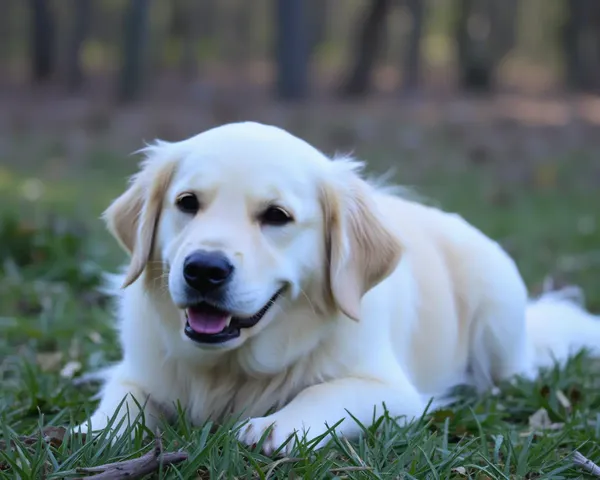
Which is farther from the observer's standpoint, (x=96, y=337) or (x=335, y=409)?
(x=96, y=337)

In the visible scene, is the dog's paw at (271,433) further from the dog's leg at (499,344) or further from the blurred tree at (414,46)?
the blurred tree at (414,46)

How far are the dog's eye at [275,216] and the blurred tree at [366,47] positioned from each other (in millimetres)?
16686

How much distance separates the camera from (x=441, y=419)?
3.51m

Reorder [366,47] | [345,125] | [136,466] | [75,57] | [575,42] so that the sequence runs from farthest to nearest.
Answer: [575,42]
[75,57]
[366,47]
[345,125]
[136,466]

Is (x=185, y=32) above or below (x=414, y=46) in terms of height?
below

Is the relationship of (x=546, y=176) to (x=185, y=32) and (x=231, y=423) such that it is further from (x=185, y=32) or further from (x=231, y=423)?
(x=185, y=32)

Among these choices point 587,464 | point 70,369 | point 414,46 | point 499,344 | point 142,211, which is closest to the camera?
point 587,464

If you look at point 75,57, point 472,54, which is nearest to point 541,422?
point 472,54

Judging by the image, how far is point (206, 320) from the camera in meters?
2.97

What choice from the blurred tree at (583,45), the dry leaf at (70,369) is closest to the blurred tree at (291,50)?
the blurred tree at (583,45)

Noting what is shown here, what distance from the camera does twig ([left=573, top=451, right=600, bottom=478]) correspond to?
2.88 meters

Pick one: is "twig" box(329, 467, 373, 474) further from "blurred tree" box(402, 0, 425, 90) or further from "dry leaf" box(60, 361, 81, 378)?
"blurred tree" box(402, 0, 425, 90)

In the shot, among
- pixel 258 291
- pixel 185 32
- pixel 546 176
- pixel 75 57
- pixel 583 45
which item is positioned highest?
pixel 258 291

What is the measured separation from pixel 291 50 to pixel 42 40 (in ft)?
30.0
